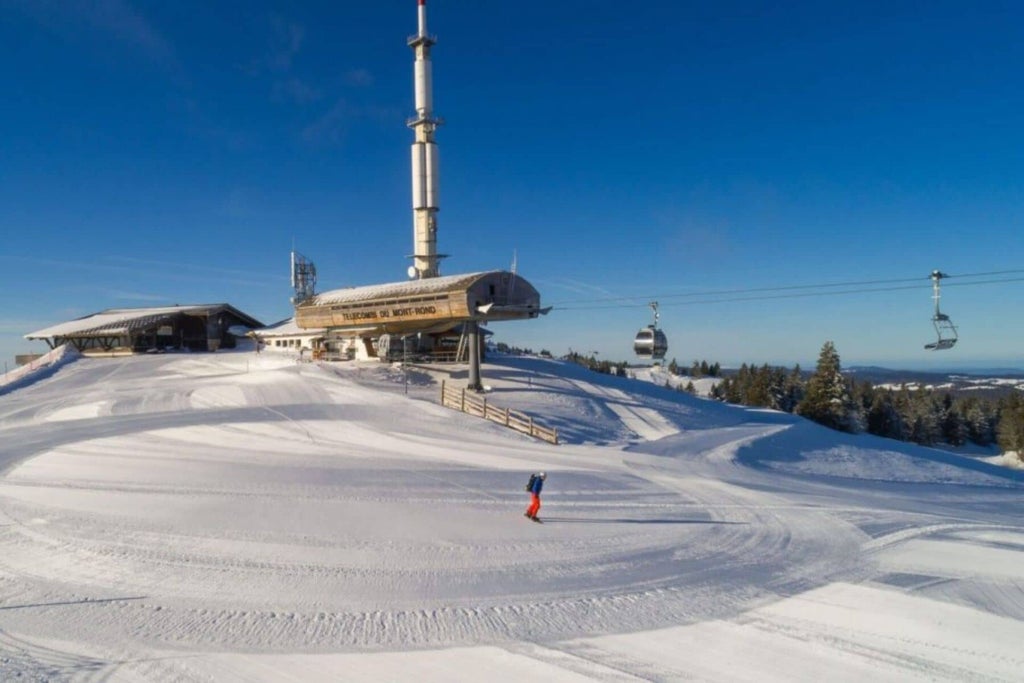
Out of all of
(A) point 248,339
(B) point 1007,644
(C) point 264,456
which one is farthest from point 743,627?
(A) point 248,339

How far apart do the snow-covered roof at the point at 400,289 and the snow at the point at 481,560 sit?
991 centimetres

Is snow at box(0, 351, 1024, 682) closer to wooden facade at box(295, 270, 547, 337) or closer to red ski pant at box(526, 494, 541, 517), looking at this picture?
red ski pant at box(526, 494, 541, 517)

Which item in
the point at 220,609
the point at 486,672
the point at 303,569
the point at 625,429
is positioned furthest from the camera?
the point at 625,429

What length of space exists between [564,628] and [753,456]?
782 inches

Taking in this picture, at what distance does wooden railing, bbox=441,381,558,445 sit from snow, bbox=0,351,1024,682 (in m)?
1.41

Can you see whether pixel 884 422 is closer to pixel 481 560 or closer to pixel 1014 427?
pixel 1014 427

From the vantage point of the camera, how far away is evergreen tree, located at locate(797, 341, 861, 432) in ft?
177

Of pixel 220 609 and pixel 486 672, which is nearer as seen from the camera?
pixel 486 672

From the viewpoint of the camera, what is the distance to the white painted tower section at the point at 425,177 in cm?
4688

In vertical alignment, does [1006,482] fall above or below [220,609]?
below

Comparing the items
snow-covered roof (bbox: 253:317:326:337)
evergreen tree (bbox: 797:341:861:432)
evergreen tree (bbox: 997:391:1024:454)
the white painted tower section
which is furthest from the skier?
evergreen tree (bbox: 997:391:1024:454)

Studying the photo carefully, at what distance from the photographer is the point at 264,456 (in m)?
21.4

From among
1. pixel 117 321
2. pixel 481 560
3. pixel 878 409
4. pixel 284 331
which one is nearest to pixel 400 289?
pixel 284 331

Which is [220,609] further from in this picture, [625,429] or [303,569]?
[625,429]
